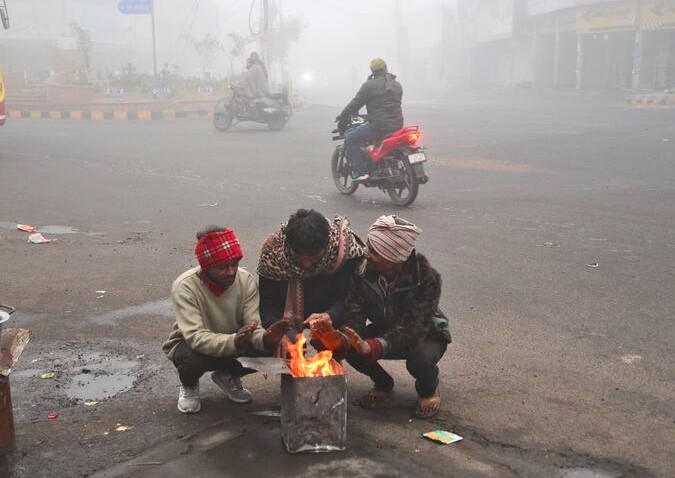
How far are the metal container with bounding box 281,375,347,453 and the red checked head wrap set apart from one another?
667 mm

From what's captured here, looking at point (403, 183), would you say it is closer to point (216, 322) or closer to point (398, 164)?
point (398, 164)

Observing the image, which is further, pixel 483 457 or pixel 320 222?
pixel 320 222

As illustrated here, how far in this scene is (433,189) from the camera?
38.1 feet

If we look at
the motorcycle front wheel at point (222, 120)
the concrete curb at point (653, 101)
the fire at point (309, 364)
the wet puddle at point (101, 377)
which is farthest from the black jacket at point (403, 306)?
the concrete curb at point (653, 101)

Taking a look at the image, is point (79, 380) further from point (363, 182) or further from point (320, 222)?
point (363, 182)

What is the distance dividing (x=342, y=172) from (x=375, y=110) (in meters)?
1.23

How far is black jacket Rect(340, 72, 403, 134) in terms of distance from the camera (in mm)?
10289

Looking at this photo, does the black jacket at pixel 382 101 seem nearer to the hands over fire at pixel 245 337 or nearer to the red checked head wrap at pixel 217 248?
the red checked head wrap at pixel 217 248

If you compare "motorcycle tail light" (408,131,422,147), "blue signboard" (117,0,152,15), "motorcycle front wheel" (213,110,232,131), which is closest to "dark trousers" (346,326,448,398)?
"motorcycle tail light" (408,131,422,147)

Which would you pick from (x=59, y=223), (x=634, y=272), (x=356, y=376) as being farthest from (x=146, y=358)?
(x=59, y=223)

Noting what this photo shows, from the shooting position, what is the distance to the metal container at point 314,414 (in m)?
3.54

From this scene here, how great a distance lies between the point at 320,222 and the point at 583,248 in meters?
4.66

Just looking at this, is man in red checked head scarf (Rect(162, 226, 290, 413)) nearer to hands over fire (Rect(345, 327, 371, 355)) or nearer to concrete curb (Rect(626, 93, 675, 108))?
hands over fire (Rect(345, 327, 371, 355))

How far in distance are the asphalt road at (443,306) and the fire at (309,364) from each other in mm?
372
